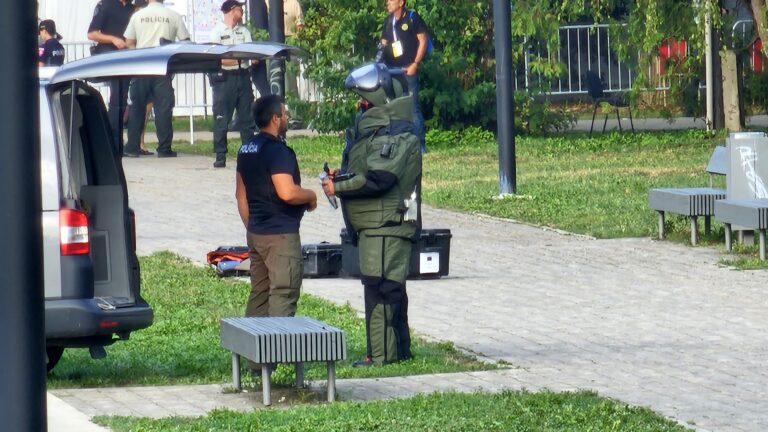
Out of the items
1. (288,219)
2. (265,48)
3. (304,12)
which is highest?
(304,12)

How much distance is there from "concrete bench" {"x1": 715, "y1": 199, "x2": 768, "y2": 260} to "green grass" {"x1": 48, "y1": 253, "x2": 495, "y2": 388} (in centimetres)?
365

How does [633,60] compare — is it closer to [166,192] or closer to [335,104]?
[335,104]

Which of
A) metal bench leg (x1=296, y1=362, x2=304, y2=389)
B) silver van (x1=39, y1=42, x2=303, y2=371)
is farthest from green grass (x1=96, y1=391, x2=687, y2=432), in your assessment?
silver van (x1=39, y1=42, x2=303, y2=371)

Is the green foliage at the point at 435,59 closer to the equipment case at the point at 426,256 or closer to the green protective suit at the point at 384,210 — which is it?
the equipment case at the point at 426,256

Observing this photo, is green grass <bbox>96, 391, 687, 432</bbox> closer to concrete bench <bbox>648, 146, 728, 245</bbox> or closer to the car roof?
the car roof

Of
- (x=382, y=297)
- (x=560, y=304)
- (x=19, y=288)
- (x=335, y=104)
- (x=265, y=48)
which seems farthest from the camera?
(x=335, y=104)

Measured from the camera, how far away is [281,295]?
9023 millimetres

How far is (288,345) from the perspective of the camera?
8055 mm

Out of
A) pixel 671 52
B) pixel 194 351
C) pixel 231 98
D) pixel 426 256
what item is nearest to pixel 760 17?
pixel 671 52

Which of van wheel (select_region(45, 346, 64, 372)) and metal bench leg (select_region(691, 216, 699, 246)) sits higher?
metal bench leg (select_region(691, 216, 699, 246))

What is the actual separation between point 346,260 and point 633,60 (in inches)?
532

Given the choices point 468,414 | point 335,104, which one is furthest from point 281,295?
point 335,104

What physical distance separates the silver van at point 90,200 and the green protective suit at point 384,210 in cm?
78

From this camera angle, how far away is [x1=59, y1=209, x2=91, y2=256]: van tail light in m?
8.28
